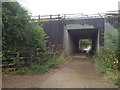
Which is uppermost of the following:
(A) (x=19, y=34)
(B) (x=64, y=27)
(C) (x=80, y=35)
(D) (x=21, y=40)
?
(B) (x=64, y=27)

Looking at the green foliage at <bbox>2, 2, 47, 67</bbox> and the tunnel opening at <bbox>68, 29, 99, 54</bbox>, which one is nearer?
the green foliage at <bbox>2, 2, 47, 67</bbox>

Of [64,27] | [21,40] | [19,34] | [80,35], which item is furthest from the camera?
[80,35]

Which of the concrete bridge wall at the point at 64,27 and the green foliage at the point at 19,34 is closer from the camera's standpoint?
the green foliage at the point at 19,34

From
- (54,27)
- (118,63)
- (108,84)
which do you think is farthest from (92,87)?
(54,27)

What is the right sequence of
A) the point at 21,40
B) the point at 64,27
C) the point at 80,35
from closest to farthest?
the point at 21,40 → the point at 64,27 → the point at 80,35

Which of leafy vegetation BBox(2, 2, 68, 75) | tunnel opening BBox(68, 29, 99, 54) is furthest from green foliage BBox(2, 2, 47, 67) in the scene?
tunnel opening BBox(68, 29, 99, 54)

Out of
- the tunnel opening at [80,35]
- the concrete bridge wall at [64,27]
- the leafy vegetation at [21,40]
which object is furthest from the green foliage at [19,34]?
the tunnel opening at [80,35]

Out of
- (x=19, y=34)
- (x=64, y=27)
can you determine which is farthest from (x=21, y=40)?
(x=64, y=27)

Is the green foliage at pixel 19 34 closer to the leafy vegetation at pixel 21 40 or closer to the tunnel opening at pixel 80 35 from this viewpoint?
the leafy vegetation at pixel 21 40

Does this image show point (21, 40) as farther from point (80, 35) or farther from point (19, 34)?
point (80, 35)

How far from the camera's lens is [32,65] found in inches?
335

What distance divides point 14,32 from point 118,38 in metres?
5.17

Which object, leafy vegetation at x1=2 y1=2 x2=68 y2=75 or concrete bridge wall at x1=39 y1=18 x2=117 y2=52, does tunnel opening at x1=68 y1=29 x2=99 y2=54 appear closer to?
concrete bridge wall at x1=39 y1=18 x2=117 y2=52

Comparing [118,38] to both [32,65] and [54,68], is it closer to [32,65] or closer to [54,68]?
[54,68]
